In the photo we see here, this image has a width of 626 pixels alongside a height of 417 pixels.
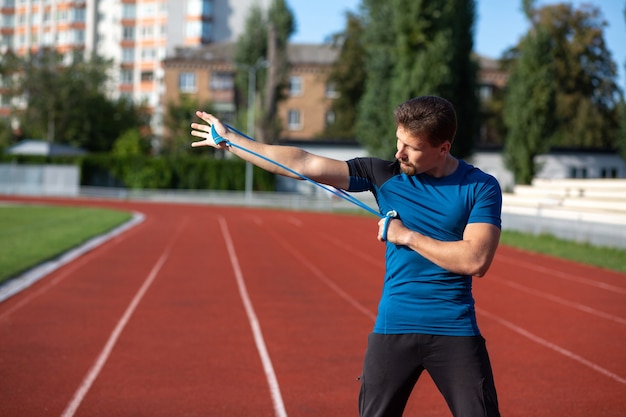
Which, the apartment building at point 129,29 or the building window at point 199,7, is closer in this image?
the building window at point 199,7

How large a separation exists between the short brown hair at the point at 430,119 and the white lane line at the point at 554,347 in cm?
464

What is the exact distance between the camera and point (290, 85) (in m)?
64.0

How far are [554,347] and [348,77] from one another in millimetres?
51516

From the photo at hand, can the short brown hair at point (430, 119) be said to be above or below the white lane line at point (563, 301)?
above

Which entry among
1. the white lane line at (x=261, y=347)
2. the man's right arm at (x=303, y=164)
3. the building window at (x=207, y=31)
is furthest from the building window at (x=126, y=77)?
the man's right arm at (x=303, y=164)

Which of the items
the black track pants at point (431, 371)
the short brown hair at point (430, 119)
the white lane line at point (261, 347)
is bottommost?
the white lane line at point (261, 347)

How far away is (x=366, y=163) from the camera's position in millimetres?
3143

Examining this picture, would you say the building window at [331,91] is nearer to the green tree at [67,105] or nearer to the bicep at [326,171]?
the green tree at [67,105]

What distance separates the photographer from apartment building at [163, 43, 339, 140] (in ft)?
209

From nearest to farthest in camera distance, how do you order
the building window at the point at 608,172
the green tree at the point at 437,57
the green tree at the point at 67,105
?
the green tree at the point at 437,57
the building window at the point at 608,172
the green tree at the point at 67,105

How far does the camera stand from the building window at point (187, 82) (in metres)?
63.9

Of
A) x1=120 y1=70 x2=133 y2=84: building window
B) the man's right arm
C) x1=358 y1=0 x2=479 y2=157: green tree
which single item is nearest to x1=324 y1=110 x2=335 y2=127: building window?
x1=358 y1=0 x2=479 y2=157: green tree

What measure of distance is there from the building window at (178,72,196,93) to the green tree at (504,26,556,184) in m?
33.7

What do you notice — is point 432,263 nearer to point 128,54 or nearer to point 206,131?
point 206,131
